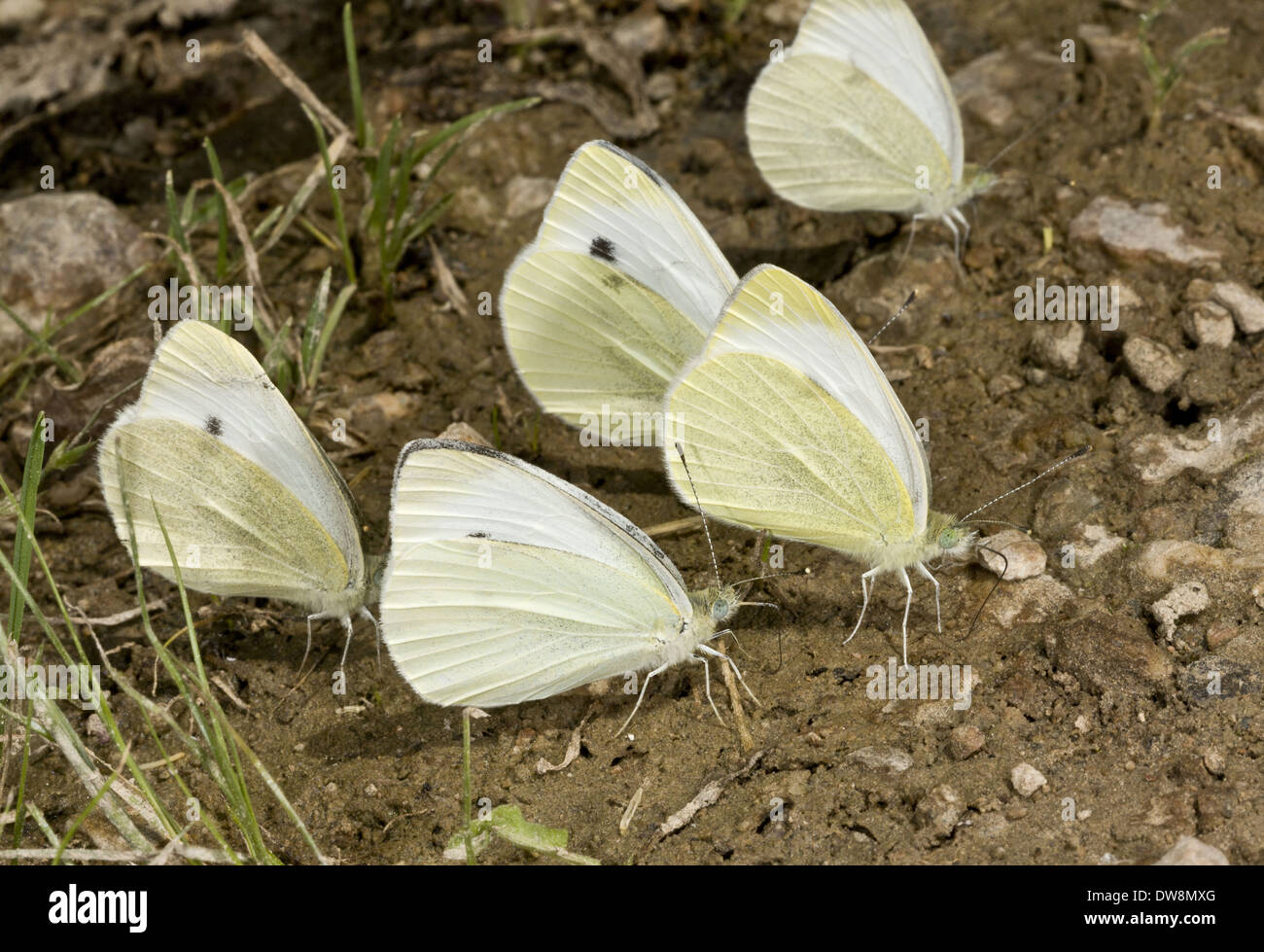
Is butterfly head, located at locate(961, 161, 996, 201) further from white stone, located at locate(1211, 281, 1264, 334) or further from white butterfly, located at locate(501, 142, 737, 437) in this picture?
white butterfly, located at locate(501, 142, 737, 437)

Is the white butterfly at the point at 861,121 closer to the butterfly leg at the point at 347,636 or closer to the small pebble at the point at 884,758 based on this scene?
the small pebble at the point at 884,758

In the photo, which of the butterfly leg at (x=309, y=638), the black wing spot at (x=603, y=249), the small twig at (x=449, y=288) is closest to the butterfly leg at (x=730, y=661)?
the butterfly leg at (x=309, y=638)

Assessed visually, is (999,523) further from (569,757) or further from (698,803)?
(569,757)

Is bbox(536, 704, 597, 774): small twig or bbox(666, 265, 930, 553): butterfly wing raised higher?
bbox(666, 265, 930, 553): butterfly wing

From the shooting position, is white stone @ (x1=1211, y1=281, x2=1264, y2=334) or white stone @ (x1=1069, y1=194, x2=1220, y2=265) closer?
white stone @ (x1=1211, y1=281, x2=1264, y2=334)

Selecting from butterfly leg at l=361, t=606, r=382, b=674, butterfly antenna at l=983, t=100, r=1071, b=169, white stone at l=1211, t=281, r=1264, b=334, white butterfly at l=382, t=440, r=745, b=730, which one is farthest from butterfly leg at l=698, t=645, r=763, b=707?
butterfly antenna at l=983, t=100, r=1071, b=169

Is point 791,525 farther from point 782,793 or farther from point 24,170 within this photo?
point 24,170

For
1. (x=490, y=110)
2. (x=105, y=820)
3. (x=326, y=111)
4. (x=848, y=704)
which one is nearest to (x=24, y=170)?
(x=326, y=111)
